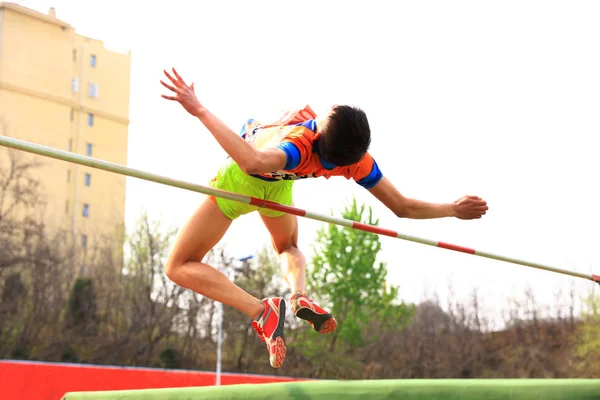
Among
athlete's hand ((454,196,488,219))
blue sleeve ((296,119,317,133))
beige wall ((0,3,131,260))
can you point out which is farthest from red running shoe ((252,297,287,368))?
beige wall ((0,3,131,260))

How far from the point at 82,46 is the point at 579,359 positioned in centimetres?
2870

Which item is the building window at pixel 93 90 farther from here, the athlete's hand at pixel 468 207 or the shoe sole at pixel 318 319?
the shoe sole at pixel 318 319

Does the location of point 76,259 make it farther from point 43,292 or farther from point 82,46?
point 82,46

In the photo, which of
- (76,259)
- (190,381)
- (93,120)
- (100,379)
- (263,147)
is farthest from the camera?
→ (93,120)

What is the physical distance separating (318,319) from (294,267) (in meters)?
0.40

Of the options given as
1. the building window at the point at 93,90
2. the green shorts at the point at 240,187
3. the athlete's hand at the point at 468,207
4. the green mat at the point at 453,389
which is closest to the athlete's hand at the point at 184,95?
the green shorts at the point at 240,187

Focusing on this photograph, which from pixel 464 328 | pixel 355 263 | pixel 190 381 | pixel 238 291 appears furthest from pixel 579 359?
pixel 238 291

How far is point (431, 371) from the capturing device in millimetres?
28250

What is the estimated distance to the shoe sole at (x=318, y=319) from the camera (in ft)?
13.9

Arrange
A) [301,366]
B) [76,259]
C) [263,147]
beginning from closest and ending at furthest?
[263,147] → [76,259] → [301,366]

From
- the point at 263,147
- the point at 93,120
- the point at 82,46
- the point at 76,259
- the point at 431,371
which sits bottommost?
the point at 431,371

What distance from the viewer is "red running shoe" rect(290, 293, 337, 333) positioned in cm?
424

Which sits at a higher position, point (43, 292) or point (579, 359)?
point (43, 292)

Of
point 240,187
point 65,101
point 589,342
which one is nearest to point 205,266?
point 240,187
